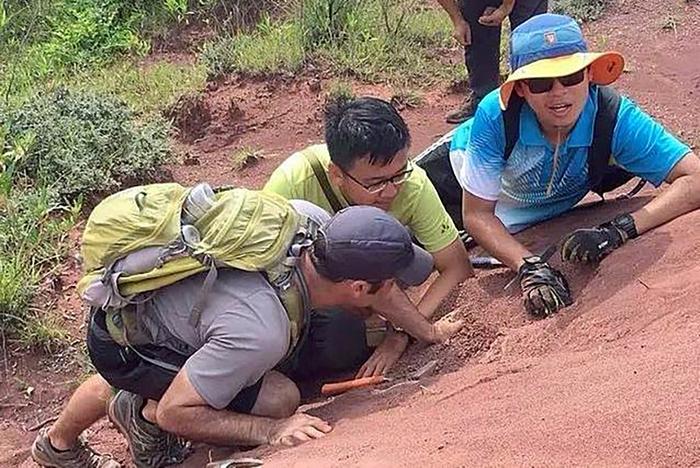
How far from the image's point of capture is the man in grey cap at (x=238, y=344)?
280 centimetres

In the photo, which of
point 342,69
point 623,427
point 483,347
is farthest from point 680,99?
point 623,427

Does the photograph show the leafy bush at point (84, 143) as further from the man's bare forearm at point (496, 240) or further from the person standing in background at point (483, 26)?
the man's bare forearm at point (496, 240)

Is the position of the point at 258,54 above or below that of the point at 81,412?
below

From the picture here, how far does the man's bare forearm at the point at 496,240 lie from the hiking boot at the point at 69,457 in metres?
1.49

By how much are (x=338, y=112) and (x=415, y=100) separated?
4.12 meters

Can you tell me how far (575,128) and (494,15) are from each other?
246cm

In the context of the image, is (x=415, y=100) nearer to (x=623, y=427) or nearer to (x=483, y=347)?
(x=483, y=347)

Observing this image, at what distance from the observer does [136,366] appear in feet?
10.1

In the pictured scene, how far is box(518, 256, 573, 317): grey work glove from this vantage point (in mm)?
3484

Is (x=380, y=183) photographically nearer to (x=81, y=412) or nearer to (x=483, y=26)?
(x=81, y=412)

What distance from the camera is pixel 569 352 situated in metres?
3.07

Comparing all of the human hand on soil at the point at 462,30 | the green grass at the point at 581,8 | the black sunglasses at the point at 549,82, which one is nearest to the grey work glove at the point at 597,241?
the black sunglasses at the point at 549,82

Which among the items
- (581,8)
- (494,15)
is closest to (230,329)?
(494,15)

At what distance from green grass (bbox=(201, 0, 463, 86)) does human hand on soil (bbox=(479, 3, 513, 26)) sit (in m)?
1.75
